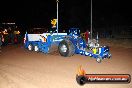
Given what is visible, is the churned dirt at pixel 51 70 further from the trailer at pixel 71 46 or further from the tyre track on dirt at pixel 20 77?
the trailer at pixel 71 46

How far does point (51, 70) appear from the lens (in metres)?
11.9

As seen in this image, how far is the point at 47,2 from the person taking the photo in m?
54.9

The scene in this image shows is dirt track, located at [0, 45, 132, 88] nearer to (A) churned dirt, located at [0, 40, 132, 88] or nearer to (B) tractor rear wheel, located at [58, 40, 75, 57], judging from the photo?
(A) churned dirt, located at [0, 40, 132, 88]

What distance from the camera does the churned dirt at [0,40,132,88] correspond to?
947 cm

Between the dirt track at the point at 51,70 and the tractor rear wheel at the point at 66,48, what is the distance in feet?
1.13

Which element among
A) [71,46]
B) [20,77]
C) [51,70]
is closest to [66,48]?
[71,46]

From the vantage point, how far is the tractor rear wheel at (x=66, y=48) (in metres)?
15.3

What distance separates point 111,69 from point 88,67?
1.13 m

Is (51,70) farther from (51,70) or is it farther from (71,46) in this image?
(71,46)

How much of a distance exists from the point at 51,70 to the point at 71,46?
3731 millimetres

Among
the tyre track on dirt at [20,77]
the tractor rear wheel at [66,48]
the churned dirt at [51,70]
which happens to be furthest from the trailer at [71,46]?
the tyre track on dirt at [20,77]

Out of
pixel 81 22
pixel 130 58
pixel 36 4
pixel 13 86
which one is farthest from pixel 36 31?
pixel 36 4

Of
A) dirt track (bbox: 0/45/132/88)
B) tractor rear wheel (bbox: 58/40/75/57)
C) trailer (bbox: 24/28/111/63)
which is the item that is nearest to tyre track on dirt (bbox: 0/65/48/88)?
dirt track (bbox: 0/45/132/88)

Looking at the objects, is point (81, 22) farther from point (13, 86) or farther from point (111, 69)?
point (13, 86)
